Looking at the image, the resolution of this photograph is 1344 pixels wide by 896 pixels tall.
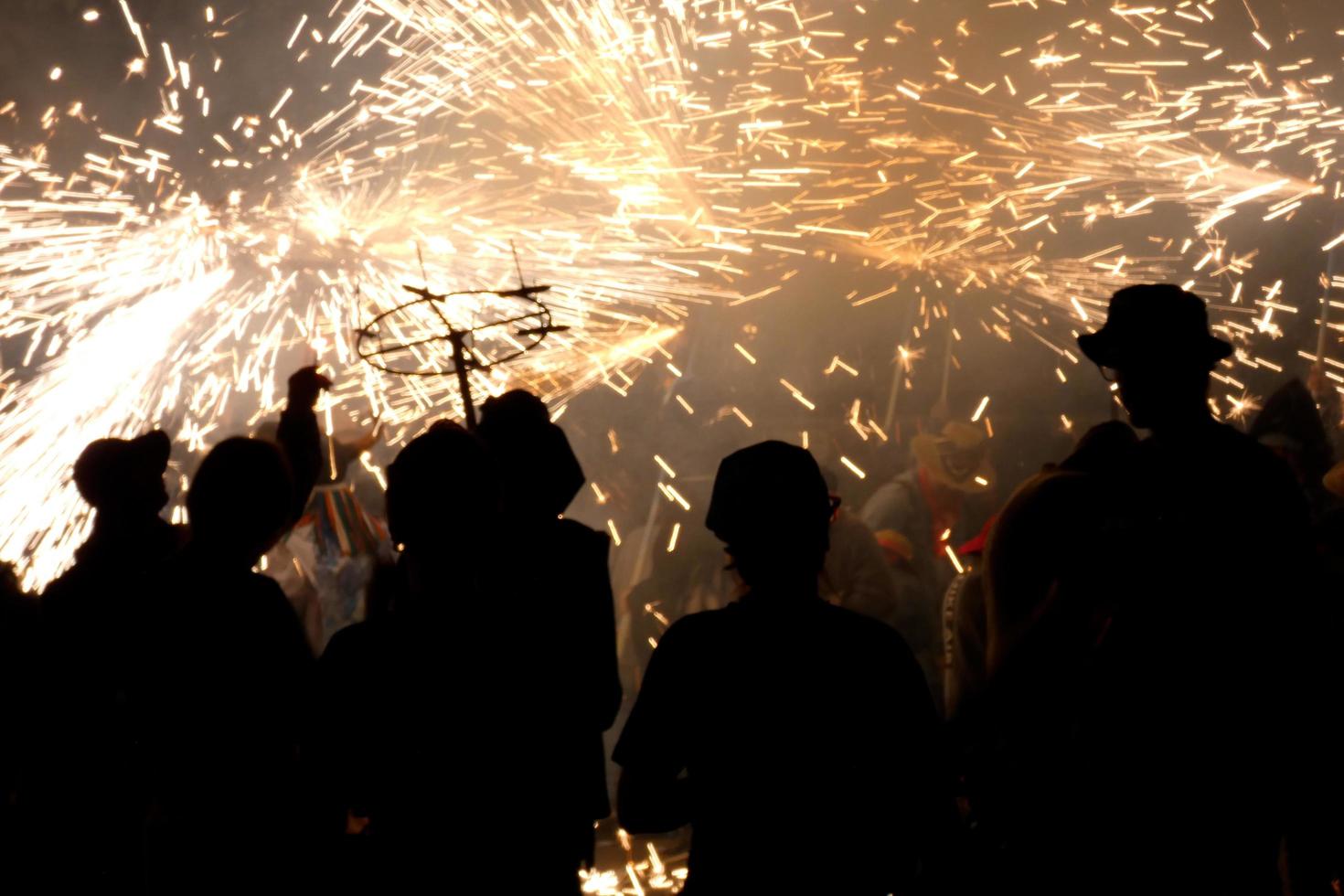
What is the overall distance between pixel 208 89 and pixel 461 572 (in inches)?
357

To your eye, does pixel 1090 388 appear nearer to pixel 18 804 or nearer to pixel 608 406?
pixel 608 406

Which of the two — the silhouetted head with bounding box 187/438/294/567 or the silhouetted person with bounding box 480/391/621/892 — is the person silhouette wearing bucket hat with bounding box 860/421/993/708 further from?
the silhouetted head with bounding box 187/438/294/567

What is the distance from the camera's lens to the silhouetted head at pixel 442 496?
8.84ft

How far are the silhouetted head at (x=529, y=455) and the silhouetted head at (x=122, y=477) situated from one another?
879mm

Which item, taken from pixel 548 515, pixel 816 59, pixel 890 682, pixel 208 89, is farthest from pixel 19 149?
pixel 890 682

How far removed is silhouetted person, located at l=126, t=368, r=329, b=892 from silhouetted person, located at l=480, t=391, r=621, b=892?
52cm

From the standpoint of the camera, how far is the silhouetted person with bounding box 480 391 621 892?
276cm

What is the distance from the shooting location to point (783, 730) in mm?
2318

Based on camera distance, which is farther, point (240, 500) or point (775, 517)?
point (240, 500)

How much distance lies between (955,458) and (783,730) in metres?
5.92

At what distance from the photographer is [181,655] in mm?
2770

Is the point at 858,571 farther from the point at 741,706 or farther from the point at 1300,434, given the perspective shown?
the point at 741,706

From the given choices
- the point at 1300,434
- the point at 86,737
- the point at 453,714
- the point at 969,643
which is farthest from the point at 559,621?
the point at 1300,434

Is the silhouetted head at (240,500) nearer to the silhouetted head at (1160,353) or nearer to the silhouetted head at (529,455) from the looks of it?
the silhouetted head at (529,455)
